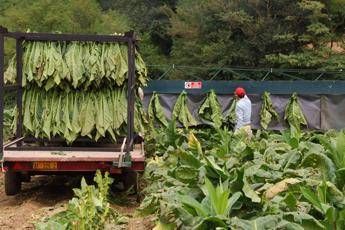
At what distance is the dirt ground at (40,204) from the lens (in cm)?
796

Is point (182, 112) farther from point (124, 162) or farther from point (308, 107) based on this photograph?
point (124, 162)

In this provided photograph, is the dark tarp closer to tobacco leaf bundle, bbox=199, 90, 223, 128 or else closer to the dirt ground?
tobacco leaf bundle, bbox=199, 90, 223, 128

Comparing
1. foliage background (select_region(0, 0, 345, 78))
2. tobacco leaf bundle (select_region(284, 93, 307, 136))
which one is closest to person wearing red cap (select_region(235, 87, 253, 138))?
tobacco leaf bundle (select_region(284, 93, 307, 136))

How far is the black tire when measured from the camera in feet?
32.1

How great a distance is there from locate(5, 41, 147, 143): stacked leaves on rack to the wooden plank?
0.46m

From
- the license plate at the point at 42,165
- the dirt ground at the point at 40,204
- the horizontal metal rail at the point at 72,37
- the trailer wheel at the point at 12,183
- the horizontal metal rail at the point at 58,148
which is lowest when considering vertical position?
the dirt ground at the point at 40,204

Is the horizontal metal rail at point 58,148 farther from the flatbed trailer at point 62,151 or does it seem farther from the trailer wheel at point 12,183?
the trailer wheel at point 12,183

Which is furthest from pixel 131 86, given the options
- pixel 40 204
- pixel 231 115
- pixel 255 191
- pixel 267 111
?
pixel 267 111

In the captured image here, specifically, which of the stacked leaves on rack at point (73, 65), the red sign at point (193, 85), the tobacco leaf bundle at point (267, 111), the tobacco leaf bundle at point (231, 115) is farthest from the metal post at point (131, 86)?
the red sign at point (193, 85)

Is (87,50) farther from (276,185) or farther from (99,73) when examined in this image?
(276,185)

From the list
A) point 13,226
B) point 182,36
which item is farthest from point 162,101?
point 182,36

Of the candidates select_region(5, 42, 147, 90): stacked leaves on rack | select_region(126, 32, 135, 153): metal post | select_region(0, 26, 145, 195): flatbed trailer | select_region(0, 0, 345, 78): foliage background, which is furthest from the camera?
select_region(0, 0, 345, 78): foliage background

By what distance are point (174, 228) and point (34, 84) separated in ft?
15.5

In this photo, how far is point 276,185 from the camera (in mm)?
6652
